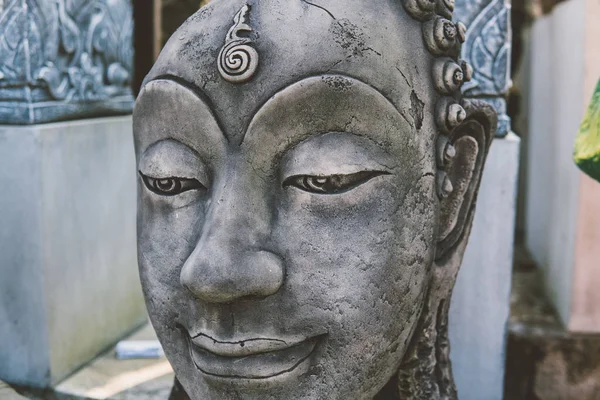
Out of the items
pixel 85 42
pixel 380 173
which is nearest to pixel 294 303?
pixel 380 173

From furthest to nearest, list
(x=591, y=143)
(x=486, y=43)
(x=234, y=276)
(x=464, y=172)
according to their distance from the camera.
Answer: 1. (x=486, y=43)
2. (x=464, y=172)
3. (x=591, y=143)
4. (x=234, y=276)

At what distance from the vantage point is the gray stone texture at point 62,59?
273cm

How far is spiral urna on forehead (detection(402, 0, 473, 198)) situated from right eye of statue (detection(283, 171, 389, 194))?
0.26m

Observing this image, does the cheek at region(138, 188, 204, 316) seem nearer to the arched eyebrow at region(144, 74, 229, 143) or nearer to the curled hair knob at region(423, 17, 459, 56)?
the arched eyebrow at region(144, 74, 229, 143)

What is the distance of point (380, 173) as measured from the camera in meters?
1.58

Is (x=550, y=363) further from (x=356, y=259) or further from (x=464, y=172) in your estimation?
(x=356, y=259)

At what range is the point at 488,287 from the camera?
2.55 m

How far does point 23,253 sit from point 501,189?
5.80 feet

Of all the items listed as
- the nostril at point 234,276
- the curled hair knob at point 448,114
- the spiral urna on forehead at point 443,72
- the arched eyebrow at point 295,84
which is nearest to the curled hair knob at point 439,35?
Result: the spiral urna on forehead at point 443,72

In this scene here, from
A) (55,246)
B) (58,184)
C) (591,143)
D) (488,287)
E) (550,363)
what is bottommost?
(550,363)

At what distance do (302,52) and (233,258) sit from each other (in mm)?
455

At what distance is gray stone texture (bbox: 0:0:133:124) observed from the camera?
273 cm

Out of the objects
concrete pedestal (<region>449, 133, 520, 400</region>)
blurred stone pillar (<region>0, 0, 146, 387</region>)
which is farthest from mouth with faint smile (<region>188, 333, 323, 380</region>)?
blurred stone pillar (<region>0, 0, 146, 387</region>)

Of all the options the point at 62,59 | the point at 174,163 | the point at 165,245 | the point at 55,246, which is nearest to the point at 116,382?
the point at 55,246
